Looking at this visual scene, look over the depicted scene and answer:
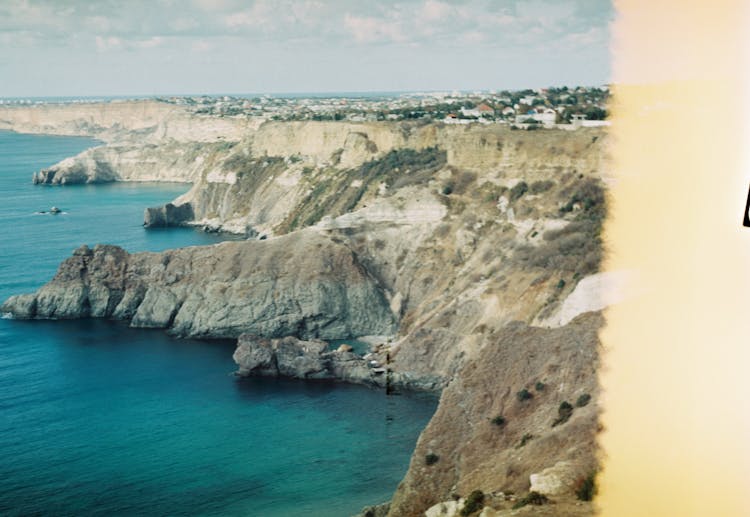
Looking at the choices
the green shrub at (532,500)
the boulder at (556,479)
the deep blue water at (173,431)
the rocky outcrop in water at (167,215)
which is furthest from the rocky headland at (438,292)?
the rocky outcrop in water at (167,215)

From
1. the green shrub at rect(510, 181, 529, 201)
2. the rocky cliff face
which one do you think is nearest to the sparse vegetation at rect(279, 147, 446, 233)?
the green shrub at rect(510, 181, 529, 201)

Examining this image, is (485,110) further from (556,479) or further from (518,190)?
(556,479)

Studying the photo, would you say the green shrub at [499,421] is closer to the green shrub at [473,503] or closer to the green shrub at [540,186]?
the green shrub at [473,503]

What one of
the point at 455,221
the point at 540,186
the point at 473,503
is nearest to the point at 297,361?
the point at 455,221

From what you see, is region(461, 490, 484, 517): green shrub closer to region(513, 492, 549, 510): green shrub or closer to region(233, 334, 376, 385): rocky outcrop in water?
region(513, 492, 549, 510): green shrub

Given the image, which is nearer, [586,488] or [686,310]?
[686,310]
